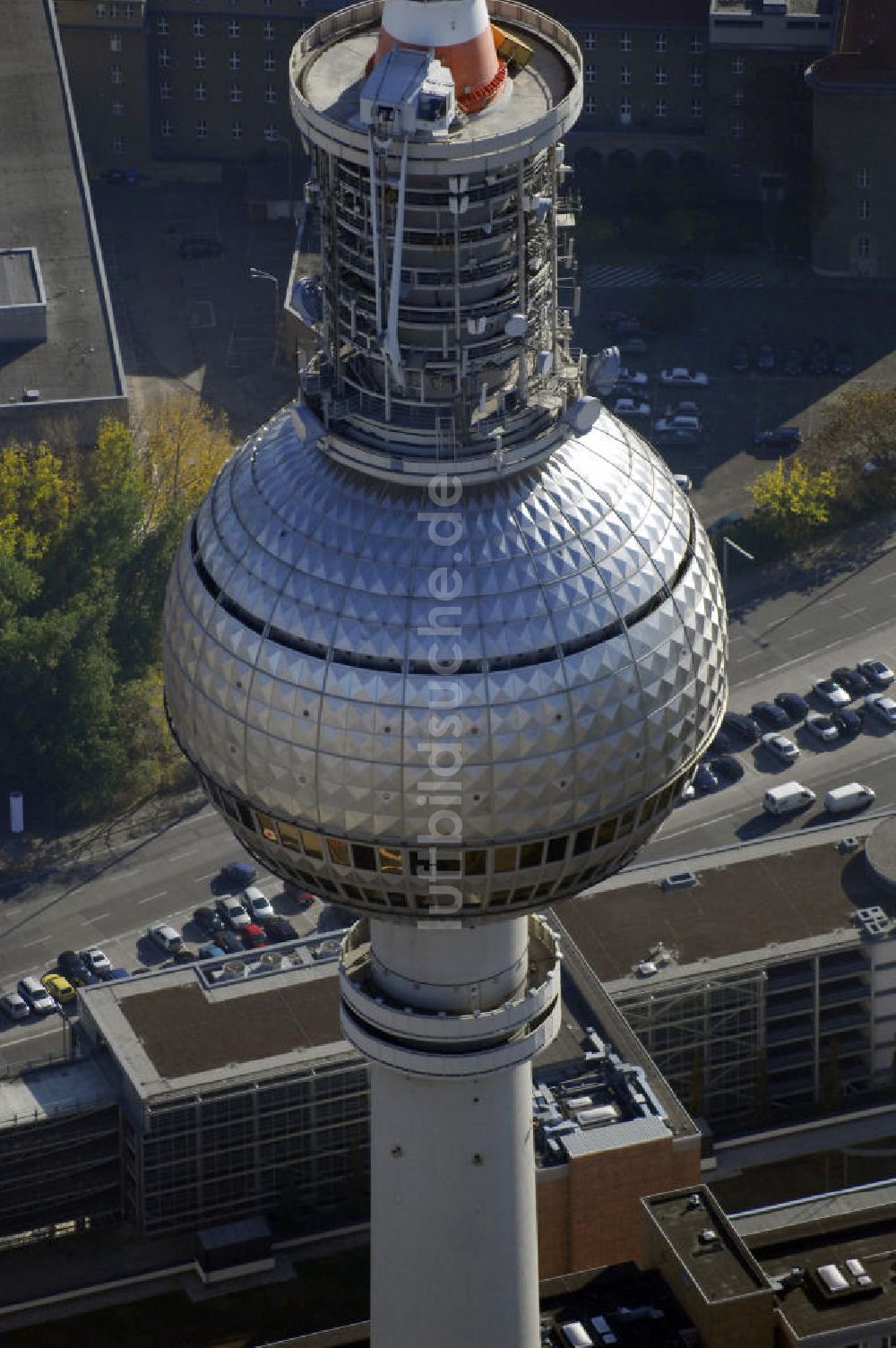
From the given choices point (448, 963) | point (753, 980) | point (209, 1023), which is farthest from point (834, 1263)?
point (448, 963)

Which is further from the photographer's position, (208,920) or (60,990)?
(208,920)

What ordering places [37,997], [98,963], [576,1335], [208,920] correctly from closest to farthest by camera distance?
[576,1335] < [37,997] < [98,963] < [208,920]

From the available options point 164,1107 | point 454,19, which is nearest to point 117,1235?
point 164,1107

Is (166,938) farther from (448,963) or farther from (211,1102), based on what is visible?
(448,963)

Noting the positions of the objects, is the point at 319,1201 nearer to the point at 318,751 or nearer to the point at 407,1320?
the point at 407,1320

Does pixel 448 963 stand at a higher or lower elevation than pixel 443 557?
lower

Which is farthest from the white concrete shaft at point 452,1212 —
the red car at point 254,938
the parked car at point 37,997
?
the red car at point 254,938

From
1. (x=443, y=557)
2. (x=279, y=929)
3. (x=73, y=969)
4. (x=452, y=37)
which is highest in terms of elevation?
(x=452, y=37)
